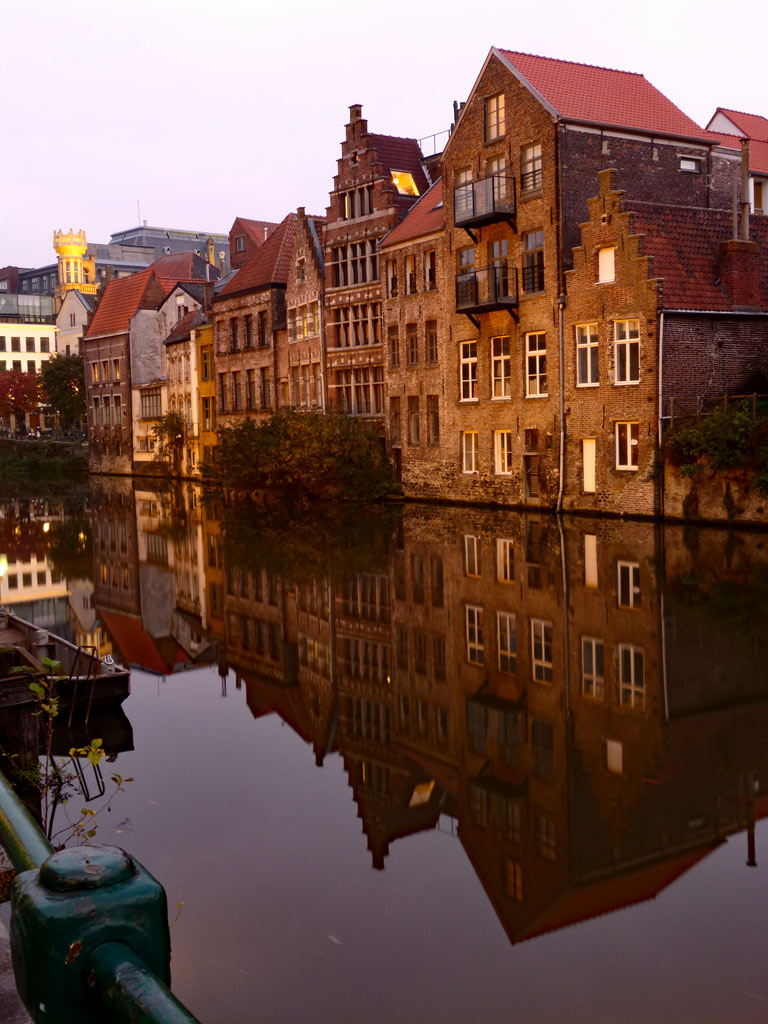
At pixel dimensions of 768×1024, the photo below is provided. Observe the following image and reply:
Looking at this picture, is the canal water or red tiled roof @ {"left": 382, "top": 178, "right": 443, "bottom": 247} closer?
the canal water

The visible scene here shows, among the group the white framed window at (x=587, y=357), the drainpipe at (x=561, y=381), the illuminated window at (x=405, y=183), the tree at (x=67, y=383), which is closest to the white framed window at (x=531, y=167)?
the drainpipe at (x=561, y=381)

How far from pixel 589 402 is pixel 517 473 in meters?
4.25

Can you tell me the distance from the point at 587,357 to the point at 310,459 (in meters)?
11.7

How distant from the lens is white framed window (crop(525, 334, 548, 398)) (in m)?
35.2

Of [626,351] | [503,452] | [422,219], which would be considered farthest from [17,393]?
[626,351]

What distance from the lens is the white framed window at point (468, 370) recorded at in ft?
127

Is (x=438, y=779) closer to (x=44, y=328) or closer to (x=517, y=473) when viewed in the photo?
(x=517, y=473)

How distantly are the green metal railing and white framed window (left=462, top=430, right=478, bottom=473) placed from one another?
36.7 m

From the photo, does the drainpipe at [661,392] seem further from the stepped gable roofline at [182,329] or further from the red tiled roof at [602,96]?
the stepped gable roofline at [182,329]

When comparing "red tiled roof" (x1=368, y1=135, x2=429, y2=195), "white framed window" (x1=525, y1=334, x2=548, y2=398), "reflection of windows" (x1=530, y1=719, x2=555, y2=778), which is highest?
"red tiled roof" (x1=368, y1=135, x2=429, y2=195)

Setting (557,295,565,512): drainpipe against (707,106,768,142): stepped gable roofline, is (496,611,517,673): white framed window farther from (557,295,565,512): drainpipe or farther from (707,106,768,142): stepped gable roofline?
(707,106,768,142): stepped gable roofline

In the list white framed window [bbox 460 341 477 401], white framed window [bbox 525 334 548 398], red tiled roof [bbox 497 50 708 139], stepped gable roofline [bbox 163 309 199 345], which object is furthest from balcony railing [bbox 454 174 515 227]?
stepped gable roofline [bbox 163 309 199 345]

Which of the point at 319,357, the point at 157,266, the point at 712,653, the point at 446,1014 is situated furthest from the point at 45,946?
the point at 157,266

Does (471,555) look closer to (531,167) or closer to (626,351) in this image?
(626,351)
